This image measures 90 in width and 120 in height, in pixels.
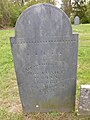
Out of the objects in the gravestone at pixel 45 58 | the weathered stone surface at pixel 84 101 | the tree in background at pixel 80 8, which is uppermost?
the tree in background at pixel 80 8

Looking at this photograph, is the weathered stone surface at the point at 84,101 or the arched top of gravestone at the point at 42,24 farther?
the weathered stone surface at the point at 84,101

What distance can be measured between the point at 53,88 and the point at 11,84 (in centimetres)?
157

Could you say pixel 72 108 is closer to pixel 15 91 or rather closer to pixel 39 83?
pixel 39 83

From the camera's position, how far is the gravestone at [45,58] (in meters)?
2.64

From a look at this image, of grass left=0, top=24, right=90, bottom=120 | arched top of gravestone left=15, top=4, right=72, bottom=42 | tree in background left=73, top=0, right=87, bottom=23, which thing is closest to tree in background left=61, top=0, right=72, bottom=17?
tree in background left=73, top=0, right=87, bottom=23

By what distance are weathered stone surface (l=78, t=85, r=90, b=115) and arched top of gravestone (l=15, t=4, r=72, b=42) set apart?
721 millimetres

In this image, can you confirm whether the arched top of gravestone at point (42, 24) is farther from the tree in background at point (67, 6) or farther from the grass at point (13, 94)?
→ the tree in background at point (67, 6)

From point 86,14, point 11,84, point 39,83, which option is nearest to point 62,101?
point 39,83

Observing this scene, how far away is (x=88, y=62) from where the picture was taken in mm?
6074

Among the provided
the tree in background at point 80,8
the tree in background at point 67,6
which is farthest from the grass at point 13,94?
the tree in background at point 67,6

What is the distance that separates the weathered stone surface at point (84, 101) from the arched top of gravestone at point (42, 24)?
0.72 meters

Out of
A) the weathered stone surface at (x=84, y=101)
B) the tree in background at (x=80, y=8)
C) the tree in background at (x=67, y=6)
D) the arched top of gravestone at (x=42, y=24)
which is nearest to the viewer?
the arched top of gravestone at (x=42, y=24)

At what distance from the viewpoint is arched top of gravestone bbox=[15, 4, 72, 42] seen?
2602 mm

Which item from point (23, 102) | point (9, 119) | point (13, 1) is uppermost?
point (13, 1)
